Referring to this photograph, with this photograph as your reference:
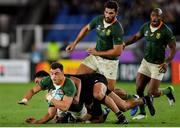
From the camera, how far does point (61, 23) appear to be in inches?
1394

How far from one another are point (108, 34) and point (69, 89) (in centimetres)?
190

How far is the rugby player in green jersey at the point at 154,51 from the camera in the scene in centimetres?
1608

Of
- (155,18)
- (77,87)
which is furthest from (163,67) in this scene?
(77,87)

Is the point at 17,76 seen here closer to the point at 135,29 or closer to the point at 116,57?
the point at 135,29

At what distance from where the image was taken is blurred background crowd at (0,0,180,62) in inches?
1267

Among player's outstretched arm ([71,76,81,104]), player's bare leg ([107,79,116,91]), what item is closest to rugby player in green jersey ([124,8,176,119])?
player's bare leg ([107,79,116,91])

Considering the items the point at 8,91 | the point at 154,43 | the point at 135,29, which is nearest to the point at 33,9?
the point at 135,29

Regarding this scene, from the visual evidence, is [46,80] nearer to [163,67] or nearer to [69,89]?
[69,89]

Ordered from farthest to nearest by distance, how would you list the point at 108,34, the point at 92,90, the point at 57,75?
the point at 108,34
the point at 92,90
the point at 57,75

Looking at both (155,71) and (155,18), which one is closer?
(155,18)

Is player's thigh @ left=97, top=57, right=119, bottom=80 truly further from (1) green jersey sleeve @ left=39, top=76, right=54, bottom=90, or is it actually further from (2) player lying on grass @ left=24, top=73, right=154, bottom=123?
(1) green jersey sleeve @ left=39, top=76, right=54, bottom=90

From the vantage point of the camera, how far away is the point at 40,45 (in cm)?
3369

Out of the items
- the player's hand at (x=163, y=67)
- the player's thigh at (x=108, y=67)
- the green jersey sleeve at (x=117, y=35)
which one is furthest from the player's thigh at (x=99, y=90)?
the player's hand at (x=163, y=67)

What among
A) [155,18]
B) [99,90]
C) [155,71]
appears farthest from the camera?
[155,71]
